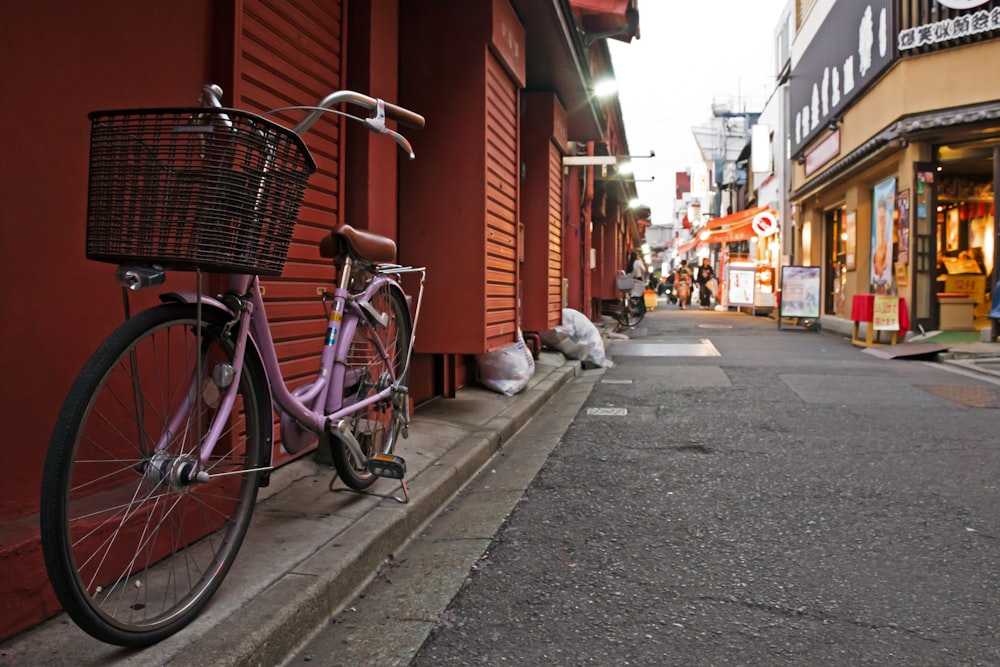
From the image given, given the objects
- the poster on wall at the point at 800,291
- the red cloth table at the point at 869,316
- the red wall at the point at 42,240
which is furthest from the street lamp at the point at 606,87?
the red wall at the point at 42,240

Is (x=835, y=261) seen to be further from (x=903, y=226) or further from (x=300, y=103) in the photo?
(x=300, y=103)

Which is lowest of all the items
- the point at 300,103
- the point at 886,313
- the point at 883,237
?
the point at 886,313

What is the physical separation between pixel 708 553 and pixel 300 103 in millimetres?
3020

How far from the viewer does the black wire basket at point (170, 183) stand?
1.87m

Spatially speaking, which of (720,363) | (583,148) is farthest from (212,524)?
(583,148)

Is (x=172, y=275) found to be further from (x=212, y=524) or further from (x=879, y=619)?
(x=879, y=619)

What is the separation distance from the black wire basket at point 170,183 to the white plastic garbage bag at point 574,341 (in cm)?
800

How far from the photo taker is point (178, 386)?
7.61ft

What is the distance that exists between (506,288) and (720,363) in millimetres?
4953

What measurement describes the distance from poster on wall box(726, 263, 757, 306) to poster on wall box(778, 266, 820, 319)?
869 cm

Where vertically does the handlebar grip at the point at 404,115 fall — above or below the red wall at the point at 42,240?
above

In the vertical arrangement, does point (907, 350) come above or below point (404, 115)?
below

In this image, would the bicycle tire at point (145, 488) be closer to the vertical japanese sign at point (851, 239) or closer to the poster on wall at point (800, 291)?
the vertical japanese sign at point (851, 239)

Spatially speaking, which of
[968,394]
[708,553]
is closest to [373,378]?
[708,553]
